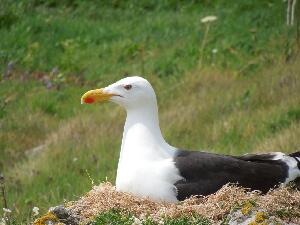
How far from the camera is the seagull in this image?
597 centimetres

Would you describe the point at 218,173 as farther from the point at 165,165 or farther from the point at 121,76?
the point at 121,76

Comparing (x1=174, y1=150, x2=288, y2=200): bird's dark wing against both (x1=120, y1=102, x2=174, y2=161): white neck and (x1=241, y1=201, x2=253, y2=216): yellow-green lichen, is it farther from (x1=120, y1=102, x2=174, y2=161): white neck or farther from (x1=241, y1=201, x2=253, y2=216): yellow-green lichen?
(x1=241, y1=201, x2=253, y2=216): yellow-green lichen

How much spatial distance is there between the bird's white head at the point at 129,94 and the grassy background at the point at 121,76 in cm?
130

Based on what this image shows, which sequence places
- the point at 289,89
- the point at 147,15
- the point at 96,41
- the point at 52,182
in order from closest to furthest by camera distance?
1. the point at 52,182
2. the point at 289,89
3. the point at 96,41
4. the point at 147,15

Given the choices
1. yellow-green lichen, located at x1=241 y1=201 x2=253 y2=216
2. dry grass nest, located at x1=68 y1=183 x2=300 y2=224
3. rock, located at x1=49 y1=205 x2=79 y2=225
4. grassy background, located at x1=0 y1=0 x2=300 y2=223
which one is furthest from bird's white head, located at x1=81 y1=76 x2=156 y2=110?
yellow-green lichen, located at x1=241 y1=201 x2=253 y2=216

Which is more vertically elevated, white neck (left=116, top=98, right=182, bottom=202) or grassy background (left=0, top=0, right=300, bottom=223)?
white neck (left=116, top=98, right=182, bottom=202)

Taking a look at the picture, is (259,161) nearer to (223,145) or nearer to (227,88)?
(223,145)

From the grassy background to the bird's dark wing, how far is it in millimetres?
1672

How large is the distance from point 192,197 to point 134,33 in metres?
9.56

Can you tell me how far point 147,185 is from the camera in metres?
5.95

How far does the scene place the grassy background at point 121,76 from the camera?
9.79 meters

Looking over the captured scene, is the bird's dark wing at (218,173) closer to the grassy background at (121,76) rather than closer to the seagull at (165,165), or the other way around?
the seagull at (165,165)

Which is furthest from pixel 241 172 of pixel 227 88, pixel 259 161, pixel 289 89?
pixel 227 88

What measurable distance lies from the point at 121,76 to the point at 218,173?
24.1ft
